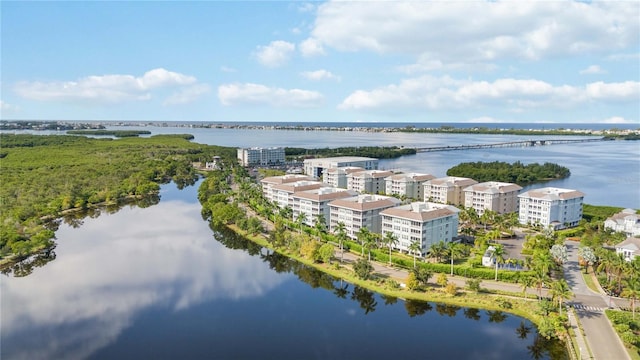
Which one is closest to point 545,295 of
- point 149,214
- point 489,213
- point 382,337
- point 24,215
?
point 382,337

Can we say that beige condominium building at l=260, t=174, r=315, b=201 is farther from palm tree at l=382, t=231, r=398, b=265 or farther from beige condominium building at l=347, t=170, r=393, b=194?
palm tree at l=382, t=231, r=398, b=265

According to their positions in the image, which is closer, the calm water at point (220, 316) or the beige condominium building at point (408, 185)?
the calm water at point (220, 316)

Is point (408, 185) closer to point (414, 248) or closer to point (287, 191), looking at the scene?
point (287, 191)

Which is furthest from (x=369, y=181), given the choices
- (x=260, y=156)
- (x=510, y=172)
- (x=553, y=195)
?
(x=260, y=156)

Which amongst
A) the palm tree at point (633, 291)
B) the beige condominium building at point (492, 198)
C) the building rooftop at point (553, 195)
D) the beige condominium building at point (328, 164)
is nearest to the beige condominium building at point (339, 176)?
the beige condominium building at point (328, 164)

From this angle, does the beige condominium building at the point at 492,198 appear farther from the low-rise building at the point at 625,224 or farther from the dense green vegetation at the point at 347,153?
the dense green vegetation at the point at 347,153

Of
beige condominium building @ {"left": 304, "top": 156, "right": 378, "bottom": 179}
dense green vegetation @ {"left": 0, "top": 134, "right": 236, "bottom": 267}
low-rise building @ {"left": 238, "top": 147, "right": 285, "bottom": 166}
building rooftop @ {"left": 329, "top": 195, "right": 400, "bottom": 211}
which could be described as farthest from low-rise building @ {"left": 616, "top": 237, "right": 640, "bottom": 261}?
low-rise building @ {"left": 238, "top": 147, "right": 285, "bottom": 166}
